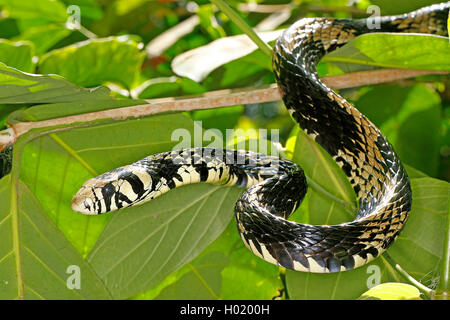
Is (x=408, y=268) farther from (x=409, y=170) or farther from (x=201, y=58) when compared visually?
(x=201, y=58)

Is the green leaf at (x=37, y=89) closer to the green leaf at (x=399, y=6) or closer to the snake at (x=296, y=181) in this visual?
the snake at (x=296, y=181)

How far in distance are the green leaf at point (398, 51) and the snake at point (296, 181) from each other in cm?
14

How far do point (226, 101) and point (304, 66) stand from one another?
26 centimetres

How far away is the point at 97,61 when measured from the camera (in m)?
1.70

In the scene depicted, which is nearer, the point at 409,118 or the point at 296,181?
the point at 296,181

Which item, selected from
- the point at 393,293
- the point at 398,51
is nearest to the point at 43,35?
the point at 398,51

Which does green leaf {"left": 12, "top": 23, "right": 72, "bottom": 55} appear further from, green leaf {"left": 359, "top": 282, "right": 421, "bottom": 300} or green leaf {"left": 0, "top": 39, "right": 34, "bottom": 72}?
green leaf {"left": 359, "top": 282, "right": 421, "bottom": 300}

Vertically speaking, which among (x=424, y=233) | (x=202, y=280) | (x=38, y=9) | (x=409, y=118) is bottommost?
(x=202, y=280)

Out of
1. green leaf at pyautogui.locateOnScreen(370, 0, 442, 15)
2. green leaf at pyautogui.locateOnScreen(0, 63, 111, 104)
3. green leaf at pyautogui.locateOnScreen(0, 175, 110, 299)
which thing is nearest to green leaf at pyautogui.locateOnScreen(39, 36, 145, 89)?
green leaf at pyautogui.locateOnScreen(0, 63, 111, 104)

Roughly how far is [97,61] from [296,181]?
0.77 m

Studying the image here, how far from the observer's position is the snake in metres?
1.20

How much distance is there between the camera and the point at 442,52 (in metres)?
1.39

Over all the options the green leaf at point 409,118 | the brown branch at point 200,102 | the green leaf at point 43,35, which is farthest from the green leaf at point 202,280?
the green leaf at point 43,35

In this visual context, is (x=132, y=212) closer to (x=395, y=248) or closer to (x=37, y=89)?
(x=37, y=89)
